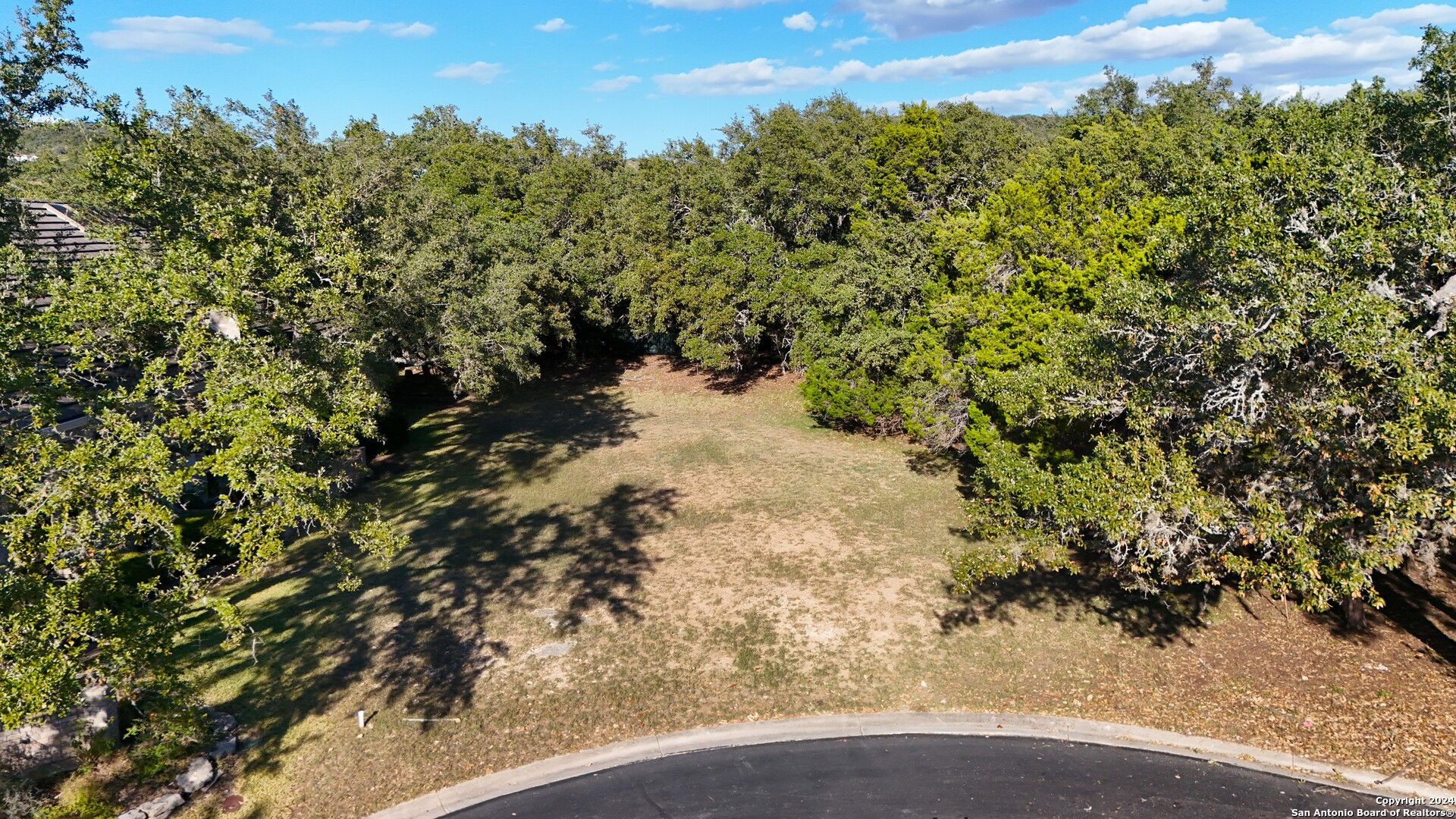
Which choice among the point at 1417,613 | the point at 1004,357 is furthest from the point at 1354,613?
the point at 1004,357

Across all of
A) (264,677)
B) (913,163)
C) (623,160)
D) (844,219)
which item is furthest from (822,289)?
(623,160)

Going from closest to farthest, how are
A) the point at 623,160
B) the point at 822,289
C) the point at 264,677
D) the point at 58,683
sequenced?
the point at 58,683, the point at 264,677, the point at 822,289, the point at 623,160

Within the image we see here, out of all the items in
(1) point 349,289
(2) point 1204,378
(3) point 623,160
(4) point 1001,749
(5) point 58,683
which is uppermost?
(3) point 623,160

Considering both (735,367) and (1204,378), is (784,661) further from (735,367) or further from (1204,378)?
(735,367)

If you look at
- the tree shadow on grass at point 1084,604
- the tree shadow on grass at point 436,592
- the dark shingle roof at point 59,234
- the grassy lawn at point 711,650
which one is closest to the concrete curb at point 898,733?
the grassy lawn at point 711,650

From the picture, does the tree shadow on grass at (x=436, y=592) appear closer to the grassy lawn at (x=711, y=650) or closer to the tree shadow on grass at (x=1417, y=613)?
the grassy lawn at (x=711, y=650)

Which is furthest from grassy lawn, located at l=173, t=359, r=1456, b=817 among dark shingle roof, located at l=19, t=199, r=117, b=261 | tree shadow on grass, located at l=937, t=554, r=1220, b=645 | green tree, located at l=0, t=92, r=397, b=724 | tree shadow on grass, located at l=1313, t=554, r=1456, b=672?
dark shingle roof, located at l=19, t=199, r=117, b=261

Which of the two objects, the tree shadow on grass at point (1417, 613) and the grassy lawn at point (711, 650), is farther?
the tree shadow on grass at point (1417, 613)
